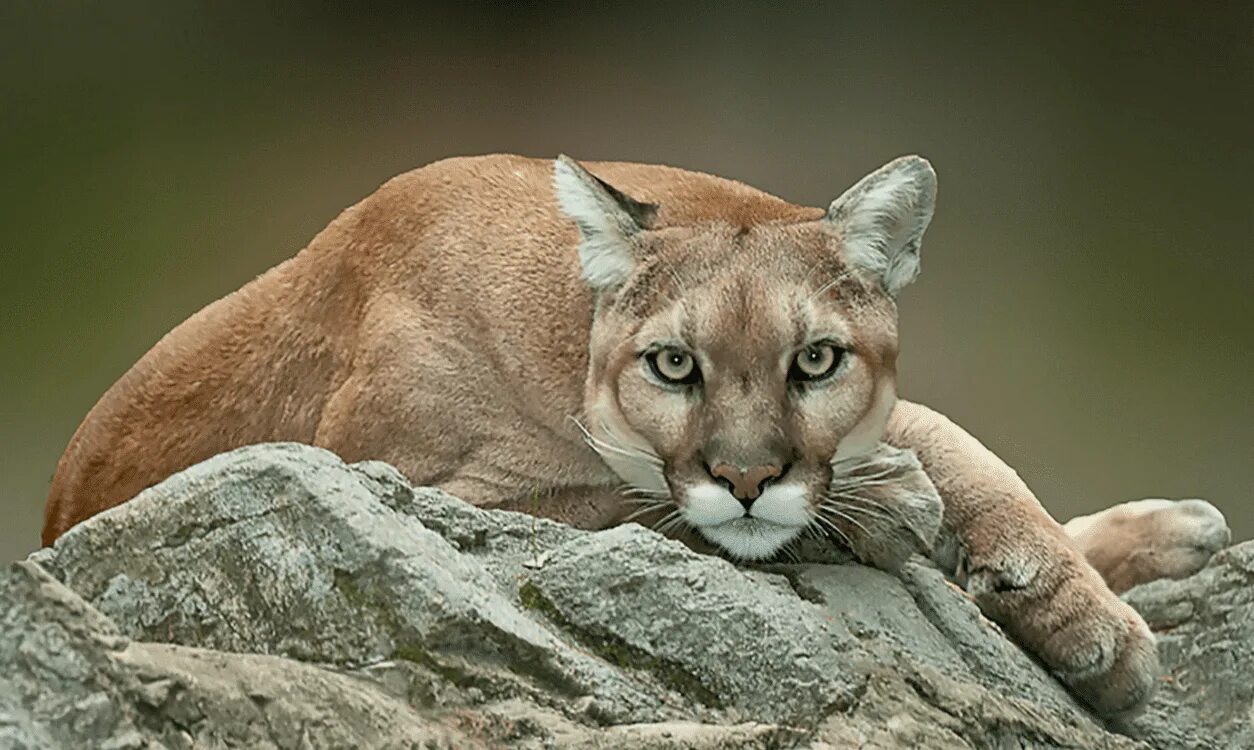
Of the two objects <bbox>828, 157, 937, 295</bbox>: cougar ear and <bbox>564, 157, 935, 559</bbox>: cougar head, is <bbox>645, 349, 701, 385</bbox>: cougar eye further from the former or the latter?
<bbox>828, 157, 937, 295</bbox>: cougar ear

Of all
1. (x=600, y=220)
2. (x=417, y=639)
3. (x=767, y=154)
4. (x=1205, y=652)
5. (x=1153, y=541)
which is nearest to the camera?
(x=417, y=639)

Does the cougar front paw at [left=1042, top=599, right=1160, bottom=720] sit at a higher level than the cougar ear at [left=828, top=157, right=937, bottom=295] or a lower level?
lower

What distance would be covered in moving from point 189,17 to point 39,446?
5.19ft

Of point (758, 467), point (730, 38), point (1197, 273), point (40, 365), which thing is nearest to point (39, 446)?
point (40, 365)

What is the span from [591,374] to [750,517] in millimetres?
557

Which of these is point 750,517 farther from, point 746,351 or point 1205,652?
point 1205,652

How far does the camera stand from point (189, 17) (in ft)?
19.3

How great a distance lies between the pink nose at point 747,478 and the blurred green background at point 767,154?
10.3ft

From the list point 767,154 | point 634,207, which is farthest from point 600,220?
point 767,154

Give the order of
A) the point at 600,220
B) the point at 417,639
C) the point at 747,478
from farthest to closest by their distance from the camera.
A: 1. the point at 600,220
2. the point at 747,478
3. the point at 417,639

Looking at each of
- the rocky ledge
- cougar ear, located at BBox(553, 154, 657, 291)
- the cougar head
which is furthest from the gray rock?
cougar ear, located at BBox(553, 154, 657, 291)

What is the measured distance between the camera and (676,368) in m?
3.40

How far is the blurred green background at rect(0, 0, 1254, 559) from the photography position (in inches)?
231

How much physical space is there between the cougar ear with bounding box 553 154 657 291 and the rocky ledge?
726 millimetres
